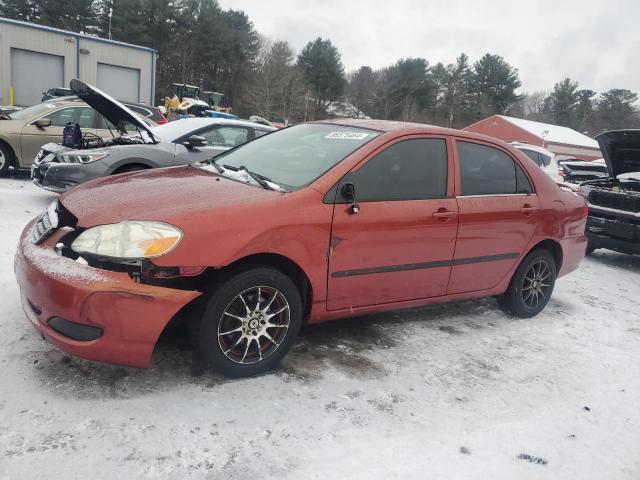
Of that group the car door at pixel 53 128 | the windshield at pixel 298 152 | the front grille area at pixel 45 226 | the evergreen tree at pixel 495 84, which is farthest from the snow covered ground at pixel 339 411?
the evergreen tree at pixel 495 84

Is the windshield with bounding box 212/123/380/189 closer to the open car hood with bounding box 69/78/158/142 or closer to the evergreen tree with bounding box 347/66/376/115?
the open car hood with bounding box 69/78/158/142

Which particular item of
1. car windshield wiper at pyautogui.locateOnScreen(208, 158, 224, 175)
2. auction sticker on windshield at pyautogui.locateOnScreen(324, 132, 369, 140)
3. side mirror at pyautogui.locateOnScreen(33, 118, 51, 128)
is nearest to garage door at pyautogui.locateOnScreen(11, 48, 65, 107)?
side mirror at pyautogui.locateOnScreen(33, 118, 51, 128)

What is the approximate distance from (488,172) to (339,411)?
239cm

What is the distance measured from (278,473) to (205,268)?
3.50ft

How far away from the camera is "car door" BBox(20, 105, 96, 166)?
28.0ft

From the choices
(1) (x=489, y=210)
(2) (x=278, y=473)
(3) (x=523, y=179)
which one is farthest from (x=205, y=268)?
(3) (x=523, y=179)

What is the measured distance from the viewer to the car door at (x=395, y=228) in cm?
312

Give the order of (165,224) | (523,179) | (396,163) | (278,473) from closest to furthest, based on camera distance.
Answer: (278,473), (165,224), (396,163), (523,179)

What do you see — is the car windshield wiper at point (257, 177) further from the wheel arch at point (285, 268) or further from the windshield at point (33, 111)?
the windshield at point (33, 111)

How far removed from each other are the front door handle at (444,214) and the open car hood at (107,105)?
3726 mm

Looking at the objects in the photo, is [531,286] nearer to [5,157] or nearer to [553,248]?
[553,248]

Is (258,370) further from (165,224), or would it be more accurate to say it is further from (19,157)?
(19,157)

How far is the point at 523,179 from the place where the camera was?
4312 mm

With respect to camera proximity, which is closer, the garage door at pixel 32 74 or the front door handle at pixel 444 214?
the front door handle at pixel 444 214
